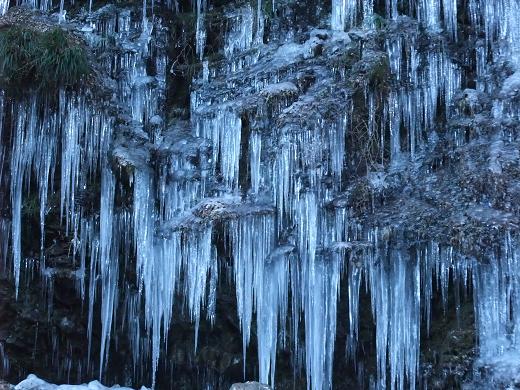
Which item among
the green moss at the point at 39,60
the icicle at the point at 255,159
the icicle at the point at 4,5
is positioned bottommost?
the icicle at the point at 255,159

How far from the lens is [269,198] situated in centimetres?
838

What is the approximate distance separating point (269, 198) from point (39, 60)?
10.9ft

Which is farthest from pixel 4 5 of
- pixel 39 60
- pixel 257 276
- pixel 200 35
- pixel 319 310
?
pixel 319 310

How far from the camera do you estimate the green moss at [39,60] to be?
8.75m

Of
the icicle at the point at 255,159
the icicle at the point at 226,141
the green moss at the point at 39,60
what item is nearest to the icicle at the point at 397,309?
the icicle at the point at 255,159

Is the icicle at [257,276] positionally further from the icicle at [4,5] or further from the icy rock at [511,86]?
the icicle at [4,5]

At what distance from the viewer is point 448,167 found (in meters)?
8.02

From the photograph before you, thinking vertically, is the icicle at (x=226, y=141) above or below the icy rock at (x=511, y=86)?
below

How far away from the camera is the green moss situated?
8.75 metres

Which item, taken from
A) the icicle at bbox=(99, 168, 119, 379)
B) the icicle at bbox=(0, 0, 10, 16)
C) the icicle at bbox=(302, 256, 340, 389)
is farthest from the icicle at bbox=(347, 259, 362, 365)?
the icicle at bbox=(0, 0, 10, 16)

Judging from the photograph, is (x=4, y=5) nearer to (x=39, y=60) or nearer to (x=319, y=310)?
(x=39, y=60)

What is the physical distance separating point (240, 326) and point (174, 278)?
3.70ft

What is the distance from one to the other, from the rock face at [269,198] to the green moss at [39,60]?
0.16 metres

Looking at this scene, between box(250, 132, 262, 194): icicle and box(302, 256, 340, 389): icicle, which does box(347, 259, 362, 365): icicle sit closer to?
box(302, 256, 340, 389): icicle
